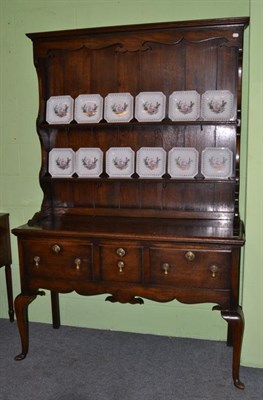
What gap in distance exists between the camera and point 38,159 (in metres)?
2.78

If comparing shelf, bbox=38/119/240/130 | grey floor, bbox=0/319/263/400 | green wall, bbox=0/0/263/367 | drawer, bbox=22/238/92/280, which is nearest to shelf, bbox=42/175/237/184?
green wall, bbox=0/0/263/367

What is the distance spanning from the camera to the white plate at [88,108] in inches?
98.8

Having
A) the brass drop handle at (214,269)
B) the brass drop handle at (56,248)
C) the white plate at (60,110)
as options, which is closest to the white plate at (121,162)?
the white plate at (60,110)

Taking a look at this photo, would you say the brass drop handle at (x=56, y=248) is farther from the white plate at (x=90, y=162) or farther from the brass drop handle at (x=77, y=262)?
the white plate at (x=90, y=162)

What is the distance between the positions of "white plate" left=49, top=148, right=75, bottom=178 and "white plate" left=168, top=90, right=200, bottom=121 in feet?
2.39

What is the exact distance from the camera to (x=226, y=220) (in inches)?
94.8

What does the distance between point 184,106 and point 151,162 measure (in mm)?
407

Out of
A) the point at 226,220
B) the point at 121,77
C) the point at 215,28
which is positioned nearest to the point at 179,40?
the point at 215,28

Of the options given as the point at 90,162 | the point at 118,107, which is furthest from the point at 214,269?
the point at 118,107

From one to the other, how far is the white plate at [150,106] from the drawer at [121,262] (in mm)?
840

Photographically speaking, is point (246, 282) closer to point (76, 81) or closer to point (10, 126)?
point (76, 81)

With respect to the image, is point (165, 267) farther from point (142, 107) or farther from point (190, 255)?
point (142, 107)

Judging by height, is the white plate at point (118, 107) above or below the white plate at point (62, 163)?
above

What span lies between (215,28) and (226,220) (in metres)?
1.15
